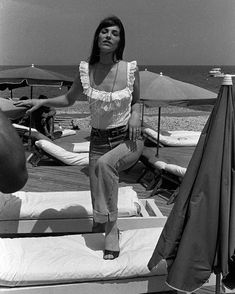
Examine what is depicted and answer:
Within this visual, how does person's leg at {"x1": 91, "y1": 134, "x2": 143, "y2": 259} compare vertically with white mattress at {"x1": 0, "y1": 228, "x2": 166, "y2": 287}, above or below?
above

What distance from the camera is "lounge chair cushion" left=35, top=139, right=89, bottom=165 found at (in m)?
7.61

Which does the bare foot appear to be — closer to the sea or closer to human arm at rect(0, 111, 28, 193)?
the sea

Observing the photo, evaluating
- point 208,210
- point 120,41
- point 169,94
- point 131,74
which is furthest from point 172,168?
point 208,210

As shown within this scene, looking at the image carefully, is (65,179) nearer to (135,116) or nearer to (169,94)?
(169,94)

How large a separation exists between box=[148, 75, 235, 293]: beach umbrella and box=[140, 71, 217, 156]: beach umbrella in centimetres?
429

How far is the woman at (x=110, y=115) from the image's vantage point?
10.4 feet

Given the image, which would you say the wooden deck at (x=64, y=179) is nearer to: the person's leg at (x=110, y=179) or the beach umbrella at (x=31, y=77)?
the beach umbrella at (x=31, y=77)

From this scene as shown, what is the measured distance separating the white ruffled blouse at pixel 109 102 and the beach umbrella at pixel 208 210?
0.89m

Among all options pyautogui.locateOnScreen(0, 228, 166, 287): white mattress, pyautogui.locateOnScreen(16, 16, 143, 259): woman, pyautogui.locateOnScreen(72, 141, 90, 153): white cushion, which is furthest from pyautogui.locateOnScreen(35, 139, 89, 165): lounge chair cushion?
pyautogui.locateOnScreen(16, 16, 143, 259): woman

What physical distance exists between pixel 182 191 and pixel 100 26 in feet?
4.60

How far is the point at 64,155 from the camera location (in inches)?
303

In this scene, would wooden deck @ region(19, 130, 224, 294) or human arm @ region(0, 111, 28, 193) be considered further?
wooden deck @ region(19, 130, 224, 294)

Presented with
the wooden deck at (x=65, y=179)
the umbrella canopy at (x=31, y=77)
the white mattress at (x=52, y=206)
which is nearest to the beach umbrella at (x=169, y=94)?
the wooden deck at (x=65, y=179)

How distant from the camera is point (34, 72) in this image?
9617 millimetres
